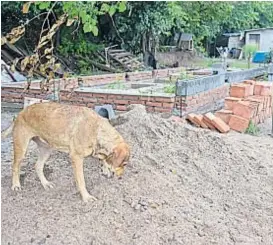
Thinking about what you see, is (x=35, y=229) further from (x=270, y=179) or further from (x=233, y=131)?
(x=233, y=131)

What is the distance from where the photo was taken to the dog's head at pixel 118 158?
2.72 m

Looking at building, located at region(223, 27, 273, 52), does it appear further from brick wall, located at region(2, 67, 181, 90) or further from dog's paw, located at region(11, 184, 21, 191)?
dog's paw, located at region(11, 184, 21, 191)

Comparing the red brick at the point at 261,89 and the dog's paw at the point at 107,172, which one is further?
Answer: the red brick at the point at 261,89

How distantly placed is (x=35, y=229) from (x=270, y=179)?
174cm

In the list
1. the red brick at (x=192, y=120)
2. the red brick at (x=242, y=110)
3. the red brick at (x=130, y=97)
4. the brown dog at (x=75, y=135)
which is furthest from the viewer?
the red brick at (x=130, y=97)

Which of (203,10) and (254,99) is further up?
(203,10)

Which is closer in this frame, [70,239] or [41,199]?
[70,239]

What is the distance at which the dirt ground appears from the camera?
2578mm

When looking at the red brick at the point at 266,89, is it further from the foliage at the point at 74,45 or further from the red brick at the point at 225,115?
the foliage at the point at 74,45

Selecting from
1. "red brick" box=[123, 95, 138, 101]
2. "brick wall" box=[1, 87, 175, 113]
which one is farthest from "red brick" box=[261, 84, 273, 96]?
"red brick" box=[123, 95, 138, 101]

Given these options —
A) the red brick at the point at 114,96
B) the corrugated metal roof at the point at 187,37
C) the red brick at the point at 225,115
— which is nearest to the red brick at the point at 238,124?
the red brick at the point at 225,115

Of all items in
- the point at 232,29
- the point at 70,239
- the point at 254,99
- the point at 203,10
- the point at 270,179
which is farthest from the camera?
the point at 232,29

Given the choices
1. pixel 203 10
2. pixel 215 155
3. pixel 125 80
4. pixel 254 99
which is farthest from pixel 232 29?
pixel 215 155

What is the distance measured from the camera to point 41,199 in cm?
291
